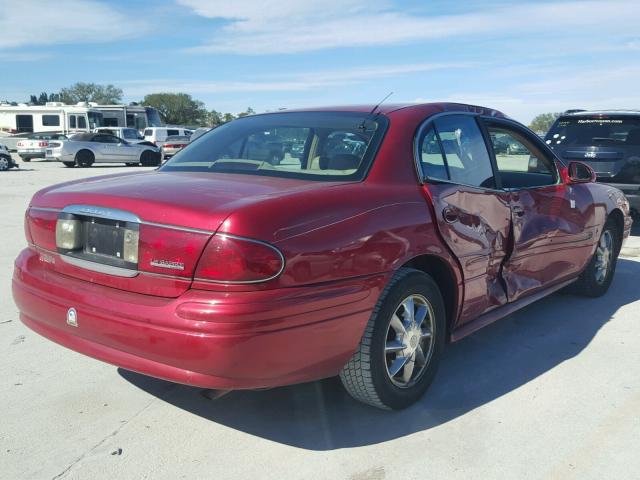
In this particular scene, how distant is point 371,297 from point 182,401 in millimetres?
→ 1267

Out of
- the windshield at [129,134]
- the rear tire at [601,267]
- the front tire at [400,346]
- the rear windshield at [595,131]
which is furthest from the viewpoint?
the windshield at [129,134]

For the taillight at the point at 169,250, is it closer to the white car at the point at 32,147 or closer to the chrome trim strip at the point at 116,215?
the chrome trim strip at the point at 116,215

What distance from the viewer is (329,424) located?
3.21 metres

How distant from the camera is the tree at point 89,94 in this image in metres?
88.8

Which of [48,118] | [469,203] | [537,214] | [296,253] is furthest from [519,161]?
[48,118]

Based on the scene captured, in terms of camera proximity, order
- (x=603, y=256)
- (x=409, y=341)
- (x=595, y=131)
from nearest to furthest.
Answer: (x=409, y=341) < (x=603, y=256) < (x=595, y=131)

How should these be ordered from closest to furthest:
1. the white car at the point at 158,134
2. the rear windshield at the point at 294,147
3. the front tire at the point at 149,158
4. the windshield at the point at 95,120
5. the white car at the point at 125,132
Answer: the rear windshield at the point at 294,147 < the front tire at the point at 149,158 < the white car at the point at 125,132 < the white car at the point at 158,134 < the windshield at the point at 95,120

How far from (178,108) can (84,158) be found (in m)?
71.8

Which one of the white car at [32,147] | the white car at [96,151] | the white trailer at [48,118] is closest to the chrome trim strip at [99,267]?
the white car at [96,151]

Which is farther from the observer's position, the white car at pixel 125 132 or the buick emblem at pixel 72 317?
the white car at pixel 125 132

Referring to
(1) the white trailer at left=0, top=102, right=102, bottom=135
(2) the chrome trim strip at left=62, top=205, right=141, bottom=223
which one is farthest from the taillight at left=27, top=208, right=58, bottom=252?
(1) the white trailer at left=0, top=102, right=102, bottom=135

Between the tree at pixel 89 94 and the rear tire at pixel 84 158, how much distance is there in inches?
2665

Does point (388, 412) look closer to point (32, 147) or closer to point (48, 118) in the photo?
point (32, 147)

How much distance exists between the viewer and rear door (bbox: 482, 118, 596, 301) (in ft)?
13.8
